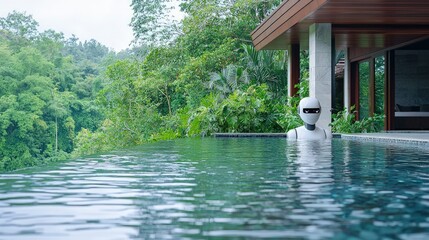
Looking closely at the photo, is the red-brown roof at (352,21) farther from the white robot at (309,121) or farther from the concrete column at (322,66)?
the white robot at (309,121)

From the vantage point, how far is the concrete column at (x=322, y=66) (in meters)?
12.4

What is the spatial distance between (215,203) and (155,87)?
23.1 m

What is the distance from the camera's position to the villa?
11.3 metres

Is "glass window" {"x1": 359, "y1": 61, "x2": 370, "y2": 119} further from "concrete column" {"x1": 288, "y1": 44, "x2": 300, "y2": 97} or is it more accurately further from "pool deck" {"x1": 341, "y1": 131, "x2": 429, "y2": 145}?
"pool deck" {"x1": 341, "y1": 131, "x2": 429, "y2": 145}

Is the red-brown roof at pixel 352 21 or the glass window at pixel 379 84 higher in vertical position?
the red-brown roof at pixel 352 21

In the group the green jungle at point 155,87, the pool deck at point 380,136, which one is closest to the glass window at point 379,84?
the green jungle at point 155,87

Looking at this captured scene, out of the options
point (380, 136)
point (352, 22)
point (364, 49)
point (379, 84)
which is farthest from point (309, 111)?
point (364, 49)

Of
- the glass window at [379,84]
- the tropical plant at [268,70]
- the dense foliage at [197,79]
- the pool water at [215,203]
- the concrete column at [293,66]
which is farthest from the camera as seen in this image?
the tropical plant at [268,70]

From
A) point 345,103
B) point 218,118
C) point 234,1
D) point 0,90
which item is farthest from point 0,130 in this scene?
point 218,118

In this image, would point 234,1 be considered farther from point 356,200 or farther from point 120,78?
point 356,200

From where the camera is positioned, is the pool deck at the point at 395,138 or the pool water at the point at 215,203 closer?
the pool water at the point at 215,203

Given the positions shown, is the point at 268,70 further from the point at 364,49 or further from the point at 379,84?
the point at 379,84

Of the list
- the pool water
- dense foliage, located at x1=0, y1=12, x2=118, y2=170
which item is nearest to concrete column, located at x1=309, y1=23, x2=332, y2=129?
the pool water

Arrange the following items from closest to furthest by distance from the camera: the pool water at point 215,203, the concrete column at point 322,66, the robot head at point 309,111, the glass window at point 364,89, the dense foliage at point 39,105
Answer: the pool water at point 215,203
the robot head at point 309,111
the concrete column at point 322,66
the glass window at point 364,89
the dense foliage at point 39,105
